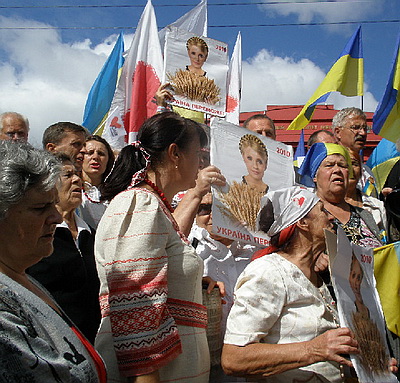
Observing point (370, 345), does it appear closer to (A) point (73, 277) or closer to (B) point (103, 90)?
(A) point (73, 277)

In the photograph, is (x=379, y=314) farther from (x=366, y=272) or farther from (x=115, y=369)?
(x=115, y=369)

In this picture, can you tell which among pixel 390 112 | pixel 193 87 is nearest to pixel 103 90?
pixel 193 87

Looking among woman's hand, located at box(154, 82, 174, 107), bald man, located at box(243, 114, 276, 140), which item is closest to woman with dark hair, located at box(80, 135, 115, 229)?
woman's hand, located at box(154, 82, 174, 107)

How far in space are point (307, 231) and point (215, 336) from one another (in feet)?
2.36

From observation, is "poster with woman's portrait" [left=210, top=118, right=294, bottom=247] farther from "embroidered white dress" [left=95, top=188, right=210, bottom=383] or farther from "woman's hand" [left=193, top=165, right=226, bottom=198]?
"embroidered white dress" [left=95, top=188, right=210, bottom=383]

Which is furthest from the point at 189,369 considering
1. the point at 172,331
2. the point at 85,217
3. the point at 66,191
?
the point at 85,217

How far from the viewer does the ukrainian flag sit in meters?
2.69

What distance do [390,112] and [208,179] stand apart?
3.05 meters

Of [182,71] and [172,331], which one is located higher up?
[182,71]

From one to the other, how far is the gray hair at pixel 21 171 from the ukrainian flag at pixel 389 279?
193cm

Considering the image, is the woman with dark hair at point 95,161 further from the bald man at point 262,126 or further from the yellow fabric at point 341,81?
the yellow fabric at point 341,81

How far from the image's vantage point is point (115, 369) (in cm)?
178

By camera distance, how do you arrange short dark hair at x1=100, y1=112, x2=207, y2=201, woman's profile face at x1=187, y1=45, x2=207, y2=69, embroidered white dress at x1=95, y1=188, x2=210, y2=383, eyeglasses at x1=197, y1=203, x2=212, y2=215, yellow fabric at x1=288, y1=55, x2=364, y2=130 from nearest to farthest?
embroidered white dress at x1=95, y1=188, x2=210, y2=383
short dark hair at x1=100, y1=112, x2=207, y2=201
eyeglasses at x1=197, y1=203, x2=212, y2=215
woman's profile face at x1=187, y1=45, x2=207, y2=69
yellow fabric at x1=288, y1=55, x2=364, y2=130

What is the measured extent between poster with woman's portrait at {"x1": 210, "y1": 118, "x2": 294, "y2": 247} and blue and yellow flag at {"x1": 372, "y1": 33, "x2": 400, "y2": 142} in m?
2.22
